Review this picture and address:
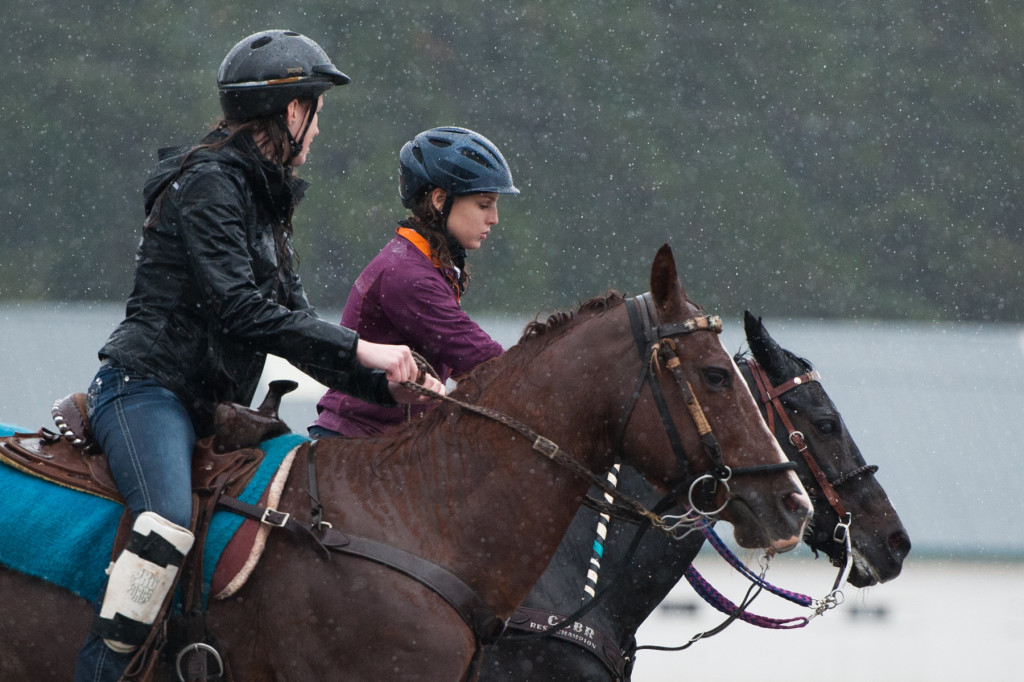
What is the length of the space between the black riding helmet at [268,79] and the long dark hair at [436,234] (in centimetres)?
73

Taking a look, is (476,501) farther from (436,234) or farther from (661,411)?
(436,234)

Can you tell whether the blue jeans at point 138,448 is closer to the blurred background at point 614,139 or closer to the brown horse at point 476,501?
the brown horse at point 476,501

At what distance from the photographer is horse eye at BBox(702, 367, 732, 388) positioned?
12.0ft

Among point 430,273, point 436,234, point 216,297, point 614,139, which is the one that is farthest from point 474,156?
point 614,139

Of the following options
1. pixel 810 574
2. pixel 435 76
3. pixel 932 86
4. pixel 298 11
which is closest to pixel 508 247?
pixel 435 76

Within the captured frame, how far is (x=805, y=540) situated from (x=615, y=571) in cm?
87

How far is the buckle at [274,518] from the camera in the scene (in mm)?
3590

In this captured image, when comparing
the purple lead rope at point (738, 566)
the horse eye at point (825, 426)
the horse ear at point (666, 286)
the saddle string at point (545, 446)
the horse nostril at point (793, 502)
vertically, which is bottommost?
the purple lead rope at point (738, 566)

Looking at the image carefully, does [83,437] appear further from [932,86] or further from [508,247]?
[932,86]

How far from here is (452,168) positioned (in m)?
4.68

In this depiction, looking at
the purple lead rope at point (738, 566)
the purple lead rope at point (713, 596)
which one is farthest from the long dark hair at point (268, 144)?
the purple lead rope at point (713, 596)

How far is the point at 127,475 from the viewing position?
11.7 ft

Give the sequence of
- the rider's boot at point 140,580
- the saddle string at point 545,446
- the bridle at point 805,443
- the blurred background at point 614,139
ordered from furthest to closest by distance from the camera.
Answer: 1. the blurred background at point 614,139
2. the bridle at point 805,443
3. the saddle string at point 545,446
4. the rider's boot at point 140,580

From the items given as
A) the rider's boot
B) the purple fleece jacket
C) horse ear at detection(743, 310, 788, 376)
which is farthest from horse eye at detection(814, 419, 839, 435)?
the rider's boot
